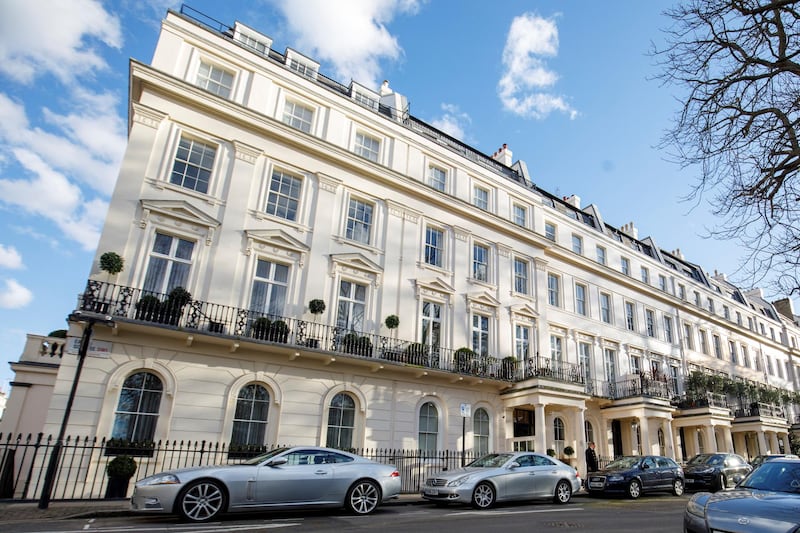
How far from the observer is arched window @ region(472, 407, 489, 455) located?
1824 cm

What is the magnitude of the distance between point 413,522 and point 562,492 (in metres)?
5.89

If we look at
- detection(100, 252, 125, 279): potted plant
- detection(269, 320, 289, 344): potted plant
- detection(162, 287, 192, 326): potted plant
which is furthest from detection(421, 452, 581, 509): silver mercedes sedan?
detection(100, 252, 125, 279): potted plant

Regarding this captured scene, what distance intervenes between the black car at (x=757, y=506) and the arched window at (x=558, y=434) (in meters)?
15.6

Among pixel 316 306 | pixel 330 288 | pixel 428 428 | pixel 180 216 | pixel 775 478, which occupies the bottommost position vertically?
pixel 775 478

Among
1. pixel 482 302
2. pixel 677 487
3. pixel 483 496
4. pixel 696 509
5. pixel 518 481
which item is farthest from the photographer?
pixel 482 302

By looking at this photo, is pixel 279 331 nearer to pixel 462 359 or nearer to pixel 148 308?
pixel 148 308

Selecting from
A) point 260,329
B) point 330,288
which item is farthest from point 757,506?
point 330,288

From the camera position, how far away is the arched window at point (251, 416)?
13523mm

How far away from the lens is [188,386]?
1298 cm

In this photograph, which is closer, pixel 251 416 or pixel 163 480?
pixel 163 480

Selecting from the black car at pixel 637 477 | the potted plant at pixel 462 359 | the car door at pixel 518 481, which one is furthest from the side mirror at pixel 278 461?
the black car at pixel 637 477

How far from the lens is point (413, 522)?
820cm

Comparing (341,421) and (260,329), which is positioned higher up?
(260,329)

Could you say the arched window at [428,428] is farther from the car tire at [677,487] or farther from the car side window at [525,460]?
the car tire at [677,487]
